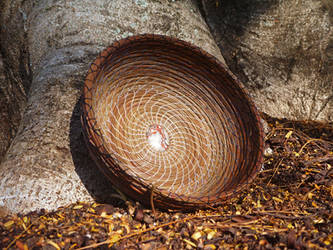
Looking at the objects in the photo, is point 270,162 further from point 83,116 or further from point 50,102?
point 50,102

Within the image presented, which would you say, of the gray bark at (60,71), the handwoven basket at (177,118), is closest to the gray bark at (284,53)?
the gray bark at (60,71)

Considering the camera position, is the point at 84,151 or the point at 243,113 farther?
the point at 243,113

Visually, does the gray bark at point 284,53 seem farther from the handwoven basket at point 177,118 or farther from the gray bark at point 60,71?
the handwoven basket at point 177,118

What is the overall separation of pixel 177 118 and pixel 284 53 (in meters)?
0.89

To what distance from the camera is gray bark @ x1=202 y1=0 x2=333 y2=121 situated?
2002 millimetres

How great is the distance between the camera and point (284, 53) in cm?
209

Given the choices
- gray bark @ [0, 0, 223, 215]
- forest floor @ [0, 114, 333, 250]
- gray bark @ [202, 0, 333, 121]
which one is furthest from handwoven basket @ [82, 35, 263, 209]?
gray bark @ [202, 0, 333, 121]

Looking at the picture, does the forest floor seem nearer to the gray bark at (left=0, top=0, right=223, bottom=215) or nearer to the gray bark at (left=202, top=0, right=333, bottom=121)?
the gray bark at (left=0, top=0, right=223, bottom=215)

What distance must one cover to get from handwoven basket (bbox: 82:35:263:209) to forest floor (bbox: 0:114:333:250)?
0.10 m

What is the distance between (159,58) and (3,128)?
5.26 ft

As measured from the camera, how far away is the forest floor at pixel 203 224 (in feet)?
3.84

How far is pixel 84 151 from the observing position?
1.56m

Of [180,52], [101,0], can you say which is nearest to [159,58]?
[180,52]

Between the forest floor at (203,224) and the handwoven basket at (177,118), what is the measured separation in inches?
3.9
